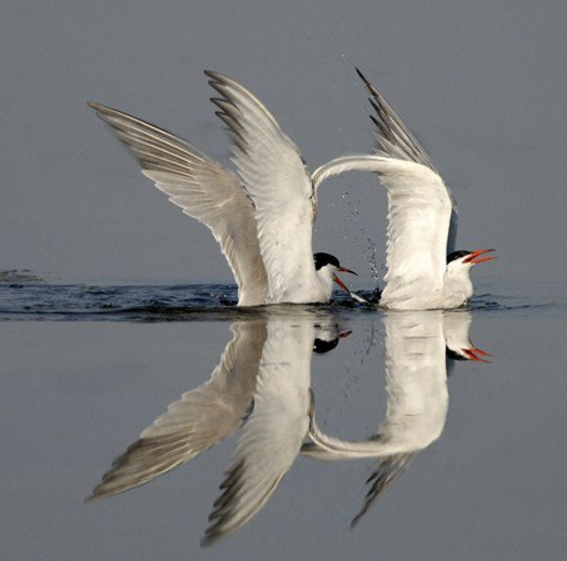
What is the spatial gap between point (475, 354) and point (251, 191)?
8.48 ft

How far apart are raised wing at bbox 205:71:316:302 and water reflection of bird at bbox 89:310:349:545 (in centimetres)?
224

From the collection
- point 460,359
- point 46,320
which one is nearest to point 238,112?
point 46,320

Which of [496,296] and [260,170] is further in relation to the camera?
[496,296]

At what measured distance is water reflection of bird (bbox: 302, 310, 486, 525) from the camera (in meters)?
4.43

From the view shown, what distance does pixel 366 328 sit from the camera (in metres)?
8.19

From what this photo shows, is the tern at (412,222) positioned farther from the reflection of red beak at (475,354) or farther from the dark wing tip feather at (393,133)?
the reflection of red beak at (475,354)

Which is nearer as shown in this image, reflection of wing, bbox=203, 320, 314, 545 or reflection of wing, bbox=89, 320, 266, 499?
reflection of wing, bbox=203, 320, 314, 545

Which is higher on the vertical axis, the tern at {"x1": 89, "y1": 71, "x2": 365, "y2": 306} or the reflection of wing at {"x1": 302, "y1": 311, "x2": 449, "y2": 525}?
the tern at {"x1": 89, "y1": 71, "x2": 365, "y2": 306}

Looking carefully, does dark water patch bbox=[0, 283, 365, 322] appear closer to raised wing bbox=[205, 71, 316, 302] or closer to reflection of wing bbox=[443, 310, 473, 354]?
raised wing bbox=[205, 71, 316, 302]

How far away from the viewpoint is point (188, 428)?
471 centimetres

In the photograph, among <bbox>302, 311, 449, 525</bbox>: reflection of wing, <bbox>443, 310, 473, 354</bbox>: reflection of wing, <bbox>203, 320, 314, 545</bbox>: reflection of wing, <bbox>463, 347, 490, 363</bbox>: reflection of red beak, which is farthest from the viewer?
<bbox>443, 310, 473, 354</bbox>: reflection of wing

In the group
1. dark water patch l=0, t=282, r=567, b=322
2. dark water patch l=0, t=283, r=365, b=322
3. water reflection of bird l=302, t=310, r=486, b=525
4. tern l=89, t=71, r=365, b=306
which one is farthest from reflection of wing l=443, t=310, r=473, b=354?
tern l=89, t=71, r=365, b=306

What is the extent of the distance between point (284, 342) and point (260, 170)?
1824 mm

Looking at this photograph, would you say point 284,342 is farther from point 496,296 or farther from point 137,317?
point 496,296
